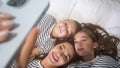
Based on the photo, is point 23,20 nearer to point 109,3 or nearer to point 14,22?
Result: point 14,22

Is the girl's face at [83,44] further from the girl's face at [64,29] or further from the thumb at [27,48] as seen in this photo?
the thumb at [27,48]

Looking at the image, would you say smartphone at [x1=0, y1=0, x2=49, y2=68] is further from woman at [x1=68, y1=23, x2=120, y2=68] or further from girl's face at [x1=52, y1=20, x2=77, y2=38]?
woman at [x1=68, y1=23, x2=120, y2=68]

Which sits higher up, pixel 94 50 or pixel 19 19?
pixel 19 19

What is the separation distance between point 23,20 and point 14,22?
37mm

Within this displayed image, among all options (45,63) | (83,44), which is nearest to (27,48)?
(45,63)

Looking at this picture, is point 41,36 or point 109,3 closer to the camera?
point 41,36

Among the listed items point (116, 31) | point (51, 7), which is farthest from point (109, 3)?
point (51, 7)

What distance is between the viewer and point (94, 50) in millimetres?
829

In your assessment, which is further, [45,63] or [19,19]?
[19,19]

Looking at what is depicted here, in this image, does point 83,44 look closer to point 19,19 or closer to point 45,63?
point 45,63

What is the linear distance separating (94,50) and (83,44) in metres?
0.05

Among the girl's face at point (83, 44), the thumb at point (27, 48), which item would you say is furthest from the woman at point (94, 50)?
the thumb at point (27, 48)

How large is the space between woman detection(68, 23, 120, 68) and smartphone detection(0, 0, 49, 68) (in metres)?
0.19

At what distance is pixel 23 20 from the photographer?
0.89 meters
